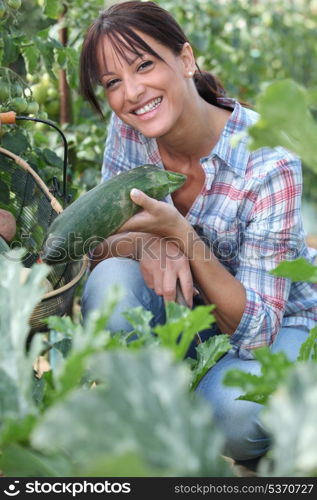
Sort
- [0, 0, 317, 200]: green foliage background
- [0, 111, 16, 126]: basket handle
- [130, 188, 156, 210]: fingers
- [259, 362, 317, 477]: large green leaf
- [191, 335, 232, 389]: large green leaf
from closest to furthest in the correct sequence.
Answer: [259, 362, 317, 477]: large green leaf → [191, 335, 232, 389]: large green leaf → [130, 188, 156, 210]: fingers → [0, 111, 16, 126]: basket handle → [0, 0, 317, 200]: green foliage background

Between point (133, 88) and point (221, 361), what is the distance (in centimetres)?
70

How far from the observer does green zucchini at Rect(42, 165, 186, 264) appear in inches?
62.4

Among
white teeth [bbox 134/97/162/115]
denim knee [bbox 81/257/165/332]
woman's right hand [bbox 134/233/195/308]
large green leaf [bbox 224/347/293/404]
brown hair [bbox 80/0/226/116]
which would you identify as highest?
brown hair [bbox 80/0/226/116]

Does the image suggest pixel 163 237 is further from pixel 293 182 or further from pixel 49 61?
pixel 49 61

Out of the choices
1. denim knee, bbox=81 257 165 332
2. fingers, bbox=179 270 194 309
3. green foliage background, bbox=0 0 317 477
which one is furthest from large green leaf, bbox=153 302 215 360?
denim knee, bbox=81 257 165 332

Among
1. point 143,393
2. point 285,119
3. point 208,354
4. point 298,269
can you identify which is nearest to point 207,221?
point 208,354

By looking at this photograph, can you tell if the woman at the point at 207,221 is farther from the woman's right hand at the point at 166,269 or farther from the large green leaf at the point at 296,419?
the large green leaf at the point at 296,419

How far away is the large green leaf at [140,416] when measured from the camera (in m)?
0.64

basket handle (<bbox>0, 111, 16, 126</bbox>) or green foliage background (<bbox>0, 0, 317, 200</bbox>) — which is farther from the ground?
green foliage background (<bbox>0, 0, 317, 200</bbox>)

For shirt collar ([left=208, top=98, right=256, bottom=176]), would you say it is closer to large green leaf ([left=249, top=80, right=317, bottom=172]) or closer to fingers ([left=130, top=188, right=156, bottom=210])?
fingers ([left=130, top=188, right=156, bottom=210])

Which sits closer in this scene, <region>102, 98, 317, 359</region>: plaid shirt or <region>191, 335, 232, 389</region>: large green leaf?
<region>191, 335, 232, 389</region>: large green leaf

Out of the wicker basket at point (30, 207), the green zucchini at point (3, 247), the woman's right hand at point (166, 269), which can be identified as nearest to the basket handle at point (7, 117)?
the wicker basket at point (30, 207)

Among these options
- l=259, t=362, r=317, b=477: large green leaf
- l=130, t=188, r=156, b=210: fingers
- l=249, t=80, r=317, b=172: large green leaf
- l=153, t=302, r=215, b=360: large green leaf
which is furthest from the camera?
l=130, t=188, r=156, b=210: fingers

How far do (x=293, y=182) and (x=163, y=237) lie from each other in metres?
0.35
